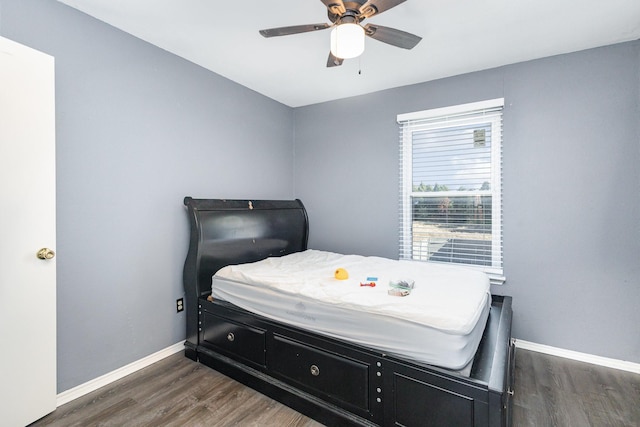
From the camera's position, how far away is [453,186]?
291cm

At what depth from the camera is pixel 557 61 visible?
2465mm

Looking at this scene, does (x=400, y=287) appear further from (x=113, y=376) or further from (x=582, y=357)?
(x=113, y=376)

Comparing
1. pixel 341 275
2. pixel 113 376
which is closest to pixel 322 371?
pixel 341 275

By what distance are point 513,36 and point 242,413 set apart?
3194mm

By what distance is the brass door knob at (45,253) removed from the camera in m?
1.67

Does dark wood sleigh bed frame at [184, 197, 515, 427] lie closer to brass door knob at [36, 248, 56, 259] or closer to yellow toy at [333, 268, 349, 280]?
yellow toy at [333, 268, 349, 280]

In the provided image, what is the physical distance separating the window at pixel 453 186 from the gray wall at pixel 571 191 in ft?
0.36

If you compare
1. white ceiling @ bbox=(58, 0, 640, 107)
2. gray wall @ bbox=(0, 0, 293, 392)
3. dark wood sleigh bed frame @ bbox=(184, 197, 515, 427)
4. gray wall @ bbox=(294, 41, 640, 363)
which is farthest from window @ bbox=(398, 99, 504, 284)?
gray wall @ bbox=(0, 0, 293, 392)

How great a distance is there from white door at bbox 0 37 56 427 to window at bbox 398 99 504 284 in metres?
2.83

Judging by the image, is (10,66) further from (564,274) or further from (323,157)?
(564,274)

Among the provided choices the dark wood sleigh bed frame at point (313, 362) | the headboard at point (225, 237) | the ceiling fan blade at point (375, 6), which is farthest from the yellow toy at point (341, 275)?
the ceiling fan blade at point (375, 6)

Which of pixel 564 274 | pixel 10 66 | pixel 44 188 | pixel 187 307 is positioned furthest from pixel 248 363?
pixel 564 274

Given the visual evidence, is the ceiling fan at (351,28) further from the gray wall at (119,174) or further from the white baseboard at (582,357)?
the white baseboard at (582,357)

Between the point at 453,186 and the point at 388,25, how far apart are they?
1.58 meters
